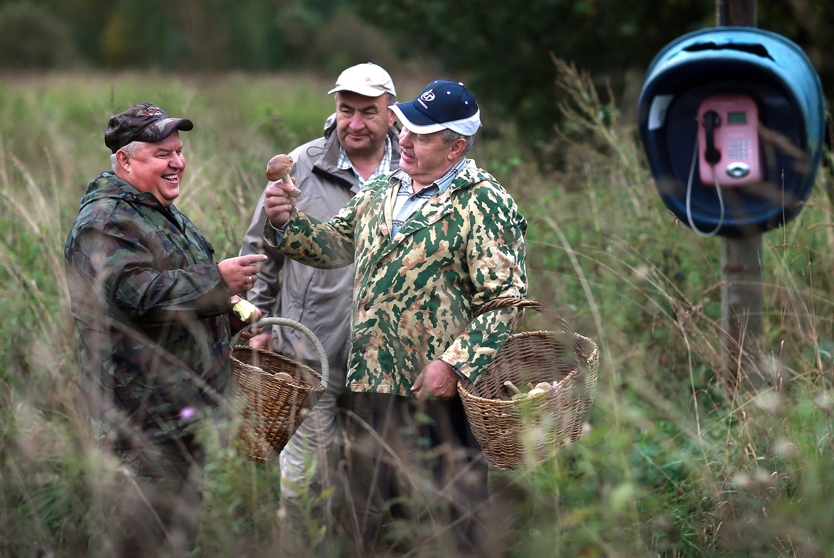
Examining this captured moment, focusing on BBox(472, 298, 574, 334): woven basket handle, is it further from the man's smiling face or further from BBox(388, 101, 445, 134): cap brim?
the man's smiling face

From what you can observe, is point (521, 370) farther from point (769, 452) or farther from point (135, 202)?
point (135, 202)

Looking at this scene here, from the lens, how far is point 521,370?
2.96m

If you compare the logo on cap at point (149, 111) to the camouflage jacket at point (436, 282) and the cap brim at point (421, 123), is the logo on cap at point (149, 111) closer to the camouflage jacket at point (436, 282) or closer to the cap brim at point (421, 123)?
the camouflage jacket at point (436, 282)

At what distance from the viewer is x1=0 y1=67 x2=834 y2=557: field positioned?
2330 millimetres

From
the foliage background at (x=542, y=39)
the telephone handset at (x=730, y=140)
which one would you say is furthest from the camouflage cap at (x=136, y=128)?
the telephone handset at (x=730, y=140)

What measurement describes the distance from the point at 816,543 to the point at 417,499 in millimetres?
1084

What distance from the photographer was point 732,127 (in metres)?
4.09

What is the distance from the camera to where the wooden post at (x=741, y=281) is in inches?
148

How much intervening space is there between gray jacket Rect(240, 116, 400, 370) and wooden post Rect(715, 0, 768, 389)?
5.81ft

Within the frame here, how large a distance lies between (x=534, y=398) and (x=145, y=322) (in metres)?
1.30

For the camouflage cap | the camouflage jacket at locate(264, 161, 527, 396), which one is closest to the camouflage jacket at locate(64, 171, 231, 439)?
the camouflage cap

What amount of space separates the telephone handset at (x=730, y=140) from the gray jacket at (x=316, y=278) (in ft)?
5.71

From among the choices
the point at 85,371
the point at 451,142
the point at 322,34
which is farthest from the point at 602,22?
the point at 322,34

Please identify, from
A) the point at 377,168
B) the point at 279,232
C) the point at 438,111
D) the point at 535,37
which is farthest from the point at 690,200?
the point at 535,37
